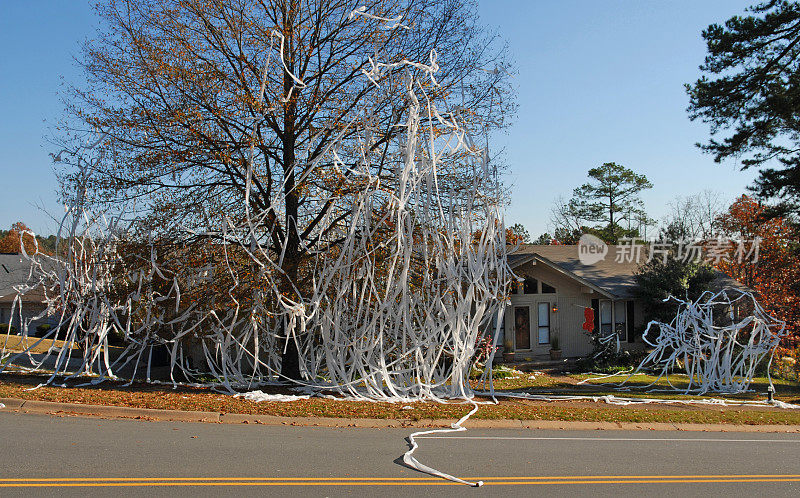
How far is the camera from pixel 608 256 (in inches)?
1276

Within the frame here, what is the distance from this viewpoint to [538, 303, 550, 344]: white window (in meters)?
25.8

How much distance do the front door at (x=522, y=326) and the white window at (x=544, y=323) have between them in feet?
1.86

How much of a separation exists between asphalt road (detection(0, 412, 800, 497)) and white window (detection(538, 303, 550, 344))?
1612cm

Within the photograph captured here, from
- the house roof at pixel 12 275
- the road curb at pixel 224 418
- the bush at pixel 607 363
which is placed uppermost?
the house roof at pixel 12 275

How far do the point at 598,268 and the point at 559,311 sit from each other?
16.6 feet

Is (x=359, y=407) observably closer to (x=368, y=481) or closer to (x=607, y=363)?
(x=368, y=481)

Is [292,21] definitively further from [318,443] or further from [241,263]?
[318,443]

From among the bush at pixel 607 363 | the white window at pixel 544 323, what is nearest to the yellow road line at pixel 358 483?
the bush at pixel 607 363

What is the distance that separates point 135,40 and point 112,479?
10.7 m

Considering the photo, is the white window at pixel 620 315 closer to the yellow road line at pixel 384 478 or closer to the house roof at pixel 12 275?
the yellow road line at pixel 384 478

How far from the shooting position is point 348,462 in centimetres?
696

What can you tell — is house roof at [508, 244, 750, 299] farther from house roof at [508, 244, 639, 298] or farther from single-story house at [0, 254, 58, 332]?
single-story house at [0, 254, 58, 332]

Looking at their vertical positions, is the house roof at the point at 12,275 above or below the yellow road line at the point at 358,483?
above

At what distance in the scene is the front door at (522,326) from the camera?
2539 centimetres
